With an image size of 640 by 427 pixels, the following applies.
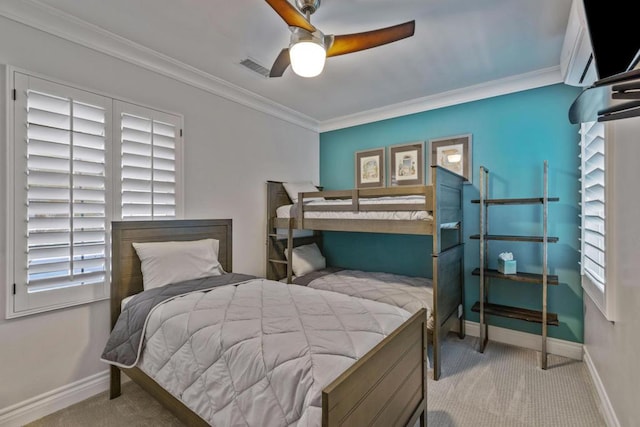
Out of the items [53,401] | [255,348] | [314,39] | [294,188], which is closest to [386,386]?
[255,348]

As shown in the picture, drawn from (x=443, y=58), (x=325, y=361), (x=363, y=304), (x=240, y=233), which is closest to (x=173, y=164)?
(x=240, y=233)

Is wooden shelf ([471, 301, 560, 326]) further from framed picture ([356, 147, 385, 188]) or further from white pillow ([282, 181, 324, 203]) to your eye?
white pillow ([282, 181, 324, 203])

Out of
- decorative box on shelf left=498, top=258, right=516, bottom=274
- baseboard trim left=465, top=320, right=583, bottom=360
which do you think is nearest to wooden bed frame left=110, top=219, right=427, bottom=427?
decorative box on shelf left=498, top=258, right=516, bottom=274

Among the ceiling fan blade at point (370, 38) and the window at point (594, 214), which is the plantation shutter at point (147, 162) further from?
the window at point (594, 214)

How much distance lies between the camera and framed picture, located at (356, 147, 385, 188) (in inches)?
152

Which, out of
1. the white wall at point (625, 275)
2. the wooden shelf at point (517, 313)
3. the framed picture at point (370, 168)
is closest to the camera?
the white wall at point (625, 275)

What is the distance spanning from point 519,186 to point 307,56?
246 cm

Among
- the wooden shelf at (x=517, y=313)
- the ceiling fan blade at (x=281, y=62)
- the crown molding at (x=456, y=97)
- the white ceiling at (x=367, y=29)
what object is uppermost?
the white ceiling at (x=367, y=29)

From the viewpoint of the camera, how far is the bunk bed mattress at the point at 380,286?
2.61 metres

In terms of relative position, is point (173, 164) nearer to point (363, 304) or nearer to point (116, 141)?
point (116, 141)

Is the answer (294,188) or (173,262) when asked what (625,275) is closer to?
(173,262)

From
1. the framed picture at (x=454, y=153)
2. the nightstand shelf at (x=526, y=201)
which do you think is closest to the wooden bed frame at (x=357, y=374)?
the nightstand shelf at (x=526, y=201)

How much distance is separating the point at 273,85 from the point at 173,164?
1.29m

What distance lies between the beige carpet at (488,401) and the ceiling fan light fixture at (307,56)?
2277 millimetres
